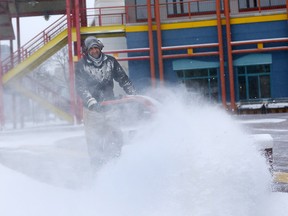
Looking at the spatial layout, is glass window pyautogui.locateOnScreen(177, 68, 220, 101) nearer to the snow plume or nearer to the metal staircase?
the metal staircase

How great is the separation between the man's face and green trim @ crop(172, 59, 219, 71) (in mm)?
15830

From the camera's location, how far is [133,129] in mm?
5199

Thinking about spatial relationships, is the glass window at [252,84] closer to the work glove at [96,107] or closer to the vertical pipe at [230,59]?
the vertical pipe at [230,59]

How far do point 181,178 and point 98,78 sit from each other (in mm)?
2284

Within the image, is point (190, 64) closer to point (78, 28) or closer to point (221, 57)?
point (221, 57)

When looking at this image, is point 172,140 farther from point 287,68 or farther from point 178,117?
point 287,68

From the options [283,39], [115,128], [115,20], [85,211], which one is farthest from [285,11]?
[85,211]

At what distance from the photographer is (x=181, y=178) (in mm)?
3756

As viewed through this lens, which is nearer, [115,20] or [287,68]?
[287,68]

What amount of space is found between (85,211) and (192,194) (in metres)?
1.18

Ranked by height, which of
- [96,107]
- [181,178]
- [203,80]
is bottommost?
[181,178]

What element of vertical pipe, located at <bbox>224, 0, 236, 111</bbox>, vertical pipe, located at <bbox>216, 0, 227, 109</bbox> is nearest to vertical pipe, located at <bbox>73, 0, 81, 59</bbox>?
vertical pipe, located at <bbox>216, 0, 227, 109</bbox>

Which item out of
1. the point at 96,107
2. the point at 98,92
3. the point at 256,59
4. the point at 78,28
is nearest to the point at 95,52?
the point at 98,92

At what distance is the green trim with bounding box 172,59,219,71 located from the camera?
2127cm
